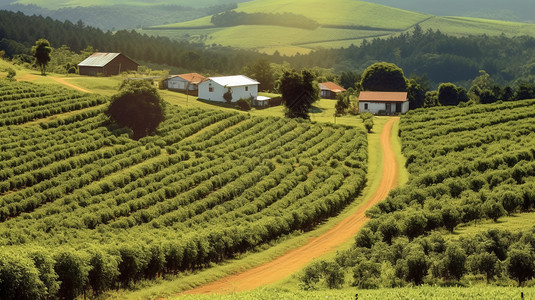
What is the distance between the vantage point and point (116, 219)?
53.4m

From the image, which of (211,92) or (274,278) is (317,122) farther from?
(274,278)

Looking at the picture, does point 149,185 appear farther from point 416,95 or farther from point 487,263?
point 416,95

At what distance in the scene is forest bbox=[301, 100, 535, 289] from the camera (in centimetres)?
3809

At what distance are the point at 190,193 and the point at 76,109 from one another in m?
33.0

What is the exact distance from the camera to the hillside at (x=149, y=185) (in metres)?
41.8

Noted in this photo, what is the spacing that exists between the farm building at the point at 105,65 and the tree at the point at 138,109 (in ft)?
129

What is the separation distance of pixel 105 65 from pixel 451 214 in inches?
3373

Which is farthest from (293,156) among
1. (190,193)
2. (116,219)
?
(116,219)

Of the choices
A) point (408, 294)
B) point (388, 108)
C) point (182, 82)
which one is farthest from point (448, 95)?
point (408, 294)

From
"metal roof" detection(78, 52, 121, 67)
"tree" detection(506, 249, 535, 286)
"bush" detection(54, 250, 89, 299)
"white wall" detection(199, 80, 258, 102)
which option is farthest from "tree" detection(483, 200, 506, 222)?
"metal roof" detection(78, 52, 121, 67)

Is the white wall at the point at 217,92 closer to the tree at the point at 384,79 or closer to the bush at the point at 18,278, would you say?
the tree at the point at 384,79

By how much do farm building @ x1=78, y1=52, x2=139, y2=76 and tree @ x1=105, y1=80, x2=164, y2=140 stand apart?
3929 centimetres

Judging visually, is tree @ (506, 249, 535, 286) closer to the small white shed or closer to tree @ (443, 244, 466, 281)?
tree @ (443, 244, 466, 281)

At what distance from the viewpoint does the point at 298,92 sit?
10038cm
